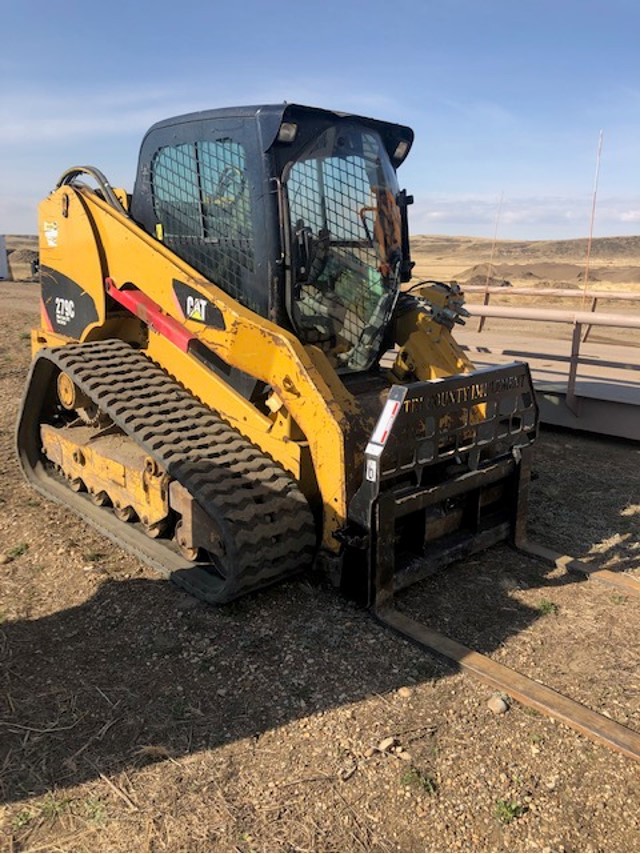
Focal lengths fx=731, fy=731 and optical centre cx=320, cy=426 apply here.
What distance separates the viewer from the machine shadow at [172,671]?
9.57 feet

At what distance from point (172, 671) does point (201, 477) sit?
0.99 m

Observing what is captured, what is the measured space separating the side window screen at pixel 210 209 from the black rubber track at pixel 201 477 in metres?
0.80

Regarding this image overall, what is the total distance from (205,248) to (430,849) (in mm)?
3479

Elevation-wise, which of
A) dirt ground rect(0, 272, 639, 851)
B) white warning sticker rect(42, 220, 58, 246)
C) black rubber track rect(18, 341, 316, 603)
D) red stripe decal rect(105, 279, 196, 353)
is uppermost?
white warning sticker rect(42, 220, 58, 246)

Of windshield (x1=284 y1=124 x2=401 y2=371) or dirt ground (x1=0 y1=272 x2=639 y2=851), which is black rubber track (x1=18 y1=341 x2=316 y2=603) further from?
windshield (x1=284 y1=124 x2=401 y2=371)

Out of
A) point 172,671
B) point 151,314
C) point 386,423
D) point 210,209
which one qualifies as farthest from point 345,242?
point 172,671

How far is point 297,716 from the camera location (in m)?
3.11

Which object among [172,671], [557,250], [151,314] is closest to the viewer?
[172,671]

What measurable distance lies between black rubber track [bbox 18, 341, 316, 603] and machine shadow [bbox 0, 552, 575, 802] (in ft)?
0.66

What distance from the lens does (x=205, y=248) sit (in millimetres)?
4574

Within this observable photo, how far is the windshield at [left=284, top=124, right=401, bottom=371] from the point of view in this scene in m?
4.28

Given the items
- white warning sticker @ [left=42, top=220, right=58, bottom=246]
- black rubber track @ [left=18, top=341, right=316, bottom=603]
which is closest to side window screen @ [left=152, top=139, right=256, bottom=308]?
black rubber track @ [left=18, top=341, right=316, bottom=603]

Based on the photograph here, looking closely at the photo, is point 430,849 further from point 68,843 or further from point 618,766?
point 68,843

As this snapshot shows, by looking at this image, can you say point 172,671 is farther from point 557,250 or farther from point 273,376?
point 557,250
